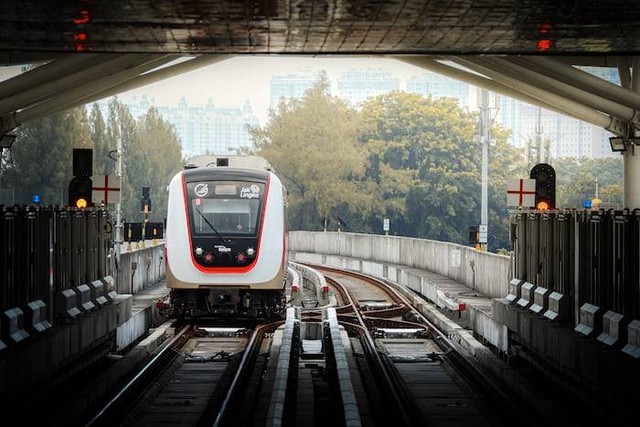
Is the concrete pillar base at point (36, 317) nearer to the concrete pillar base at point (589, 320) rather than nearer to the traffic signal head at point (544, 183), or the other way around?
the concrete pillar base at point (589, 320)

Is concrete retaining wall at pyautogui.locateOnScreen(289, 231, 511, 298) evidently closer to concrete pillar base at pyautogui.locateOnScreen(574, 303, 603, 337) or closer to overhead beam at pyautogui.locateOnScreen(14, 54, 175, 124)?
concrete pillar base at pyautogui.locateOnScreen(574, 303, 603, 337)

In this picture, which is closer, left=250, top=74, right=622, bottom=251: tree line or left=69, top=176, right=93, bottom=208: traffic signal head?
left=69, top=176, right=93, bottom=208: traffic signal head

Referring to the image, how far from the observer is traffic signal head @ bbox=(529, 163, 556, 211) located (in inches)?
930

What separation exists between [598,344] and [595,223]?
4.85 ft

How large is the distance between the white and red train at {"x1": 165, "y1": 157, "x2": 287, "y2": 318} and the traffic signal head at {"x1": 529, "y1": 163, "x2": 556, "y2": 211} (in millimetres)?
→ 4925

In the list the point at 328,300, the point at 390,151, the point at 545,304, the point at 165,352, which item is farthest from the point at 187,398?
the point at 390,151

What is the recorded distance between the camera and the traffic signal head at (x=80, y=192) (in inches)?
868

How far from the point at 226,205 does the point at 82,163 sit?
2792mm

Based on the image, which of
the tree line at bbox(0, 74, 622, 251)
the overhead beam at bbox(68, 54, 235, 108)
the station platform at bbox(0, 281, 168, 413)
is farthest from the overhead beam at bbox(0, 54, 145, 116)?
the tree line at bbox(0, 74, 622, 251)

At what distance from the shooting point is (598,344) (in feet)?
43.6

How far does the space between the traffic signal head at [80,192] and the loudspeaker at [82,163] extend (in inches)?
5.8

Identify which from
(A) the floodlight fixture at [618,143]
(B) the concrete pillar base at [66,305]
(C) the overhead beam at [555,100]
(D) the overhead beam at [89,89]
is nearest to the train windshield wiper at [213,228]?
(D) the overhead beam at [89,89]

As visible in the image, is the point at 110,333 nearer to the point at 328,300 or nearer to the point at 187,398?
the point at 187,398

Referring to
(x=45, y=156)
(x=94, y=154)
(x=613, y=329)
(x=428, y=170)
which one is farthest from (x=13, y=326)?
(x=428, y=170)
